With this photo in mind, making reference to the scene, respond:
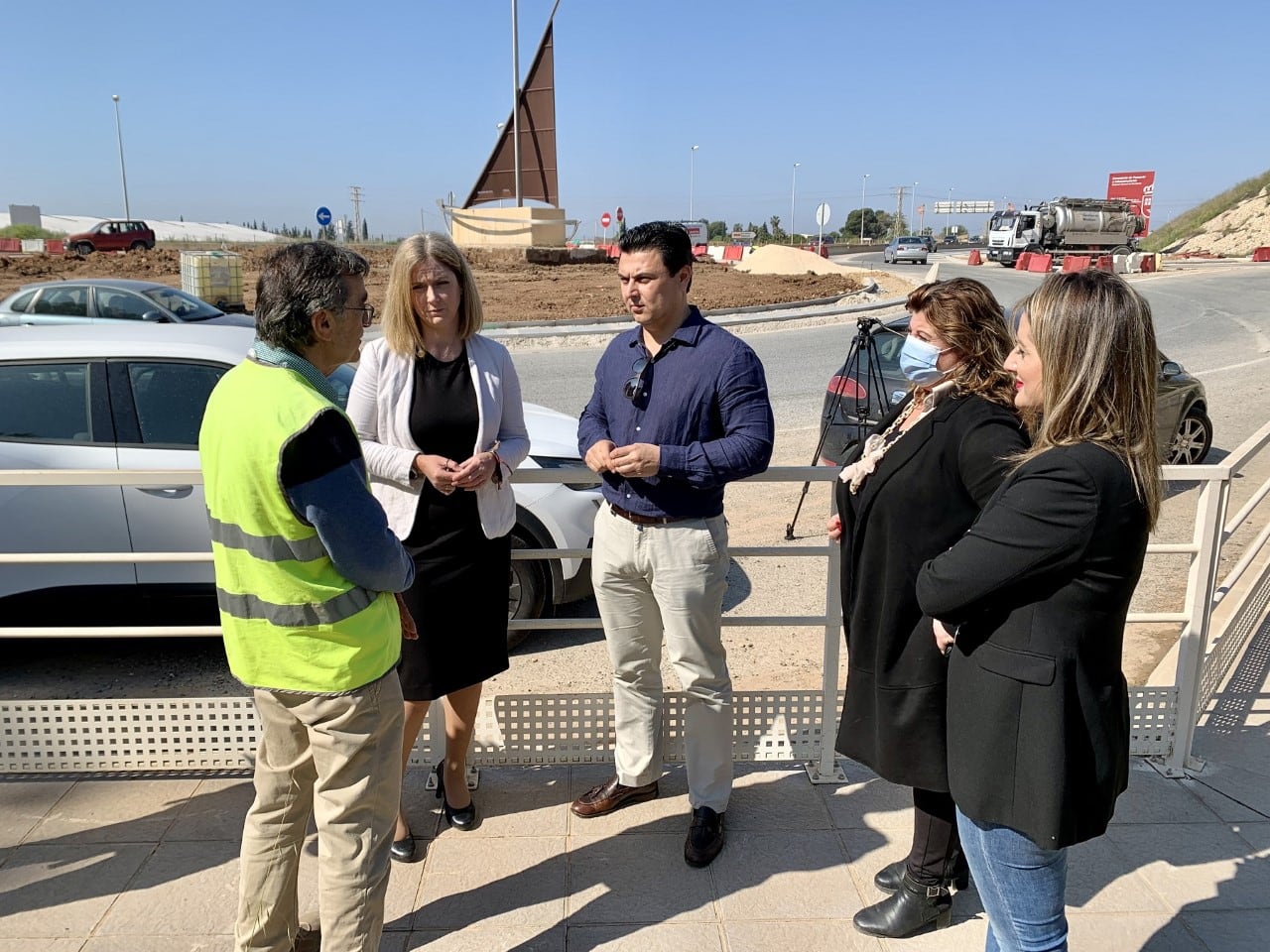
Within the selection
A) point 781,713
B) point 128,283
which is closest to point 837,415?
point 781,713

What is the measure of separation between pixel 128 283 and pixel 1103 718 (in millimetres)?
15835

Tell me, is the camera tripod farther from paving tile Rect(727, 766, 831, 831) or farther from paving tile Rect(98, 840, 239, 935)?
paving tile Rect(98, 840, 239, 935)

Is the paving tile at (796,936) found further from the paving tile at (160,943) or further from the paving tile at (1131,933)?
the paving tile at (160,943)

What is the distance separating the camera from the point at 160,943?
2.63 m

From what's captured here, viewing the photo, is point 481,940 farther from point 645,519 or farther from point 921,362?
point 921,362

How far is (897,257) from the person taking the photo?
50250mm

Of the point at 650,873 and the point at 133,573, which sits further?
the point at 133,573

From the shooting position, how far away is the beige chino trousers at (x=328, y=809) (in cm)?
221

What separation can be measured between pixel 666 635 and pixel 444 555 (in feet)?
2.49

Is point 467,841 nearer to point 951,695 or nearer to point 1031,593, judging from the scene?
point 951,695

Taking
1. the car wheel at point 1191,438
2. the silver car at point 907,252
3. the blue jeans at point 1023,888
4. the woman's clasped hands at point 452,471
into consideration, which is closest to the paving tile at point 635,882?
the blue jeans at point 1023,888

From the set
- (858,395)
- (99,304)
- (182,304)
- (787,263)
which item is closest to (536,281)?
(787,263)

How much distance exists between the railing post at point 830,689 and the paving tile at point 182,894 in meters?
2.01

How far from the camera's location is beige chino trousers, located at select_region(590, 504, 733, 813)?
2.92m
